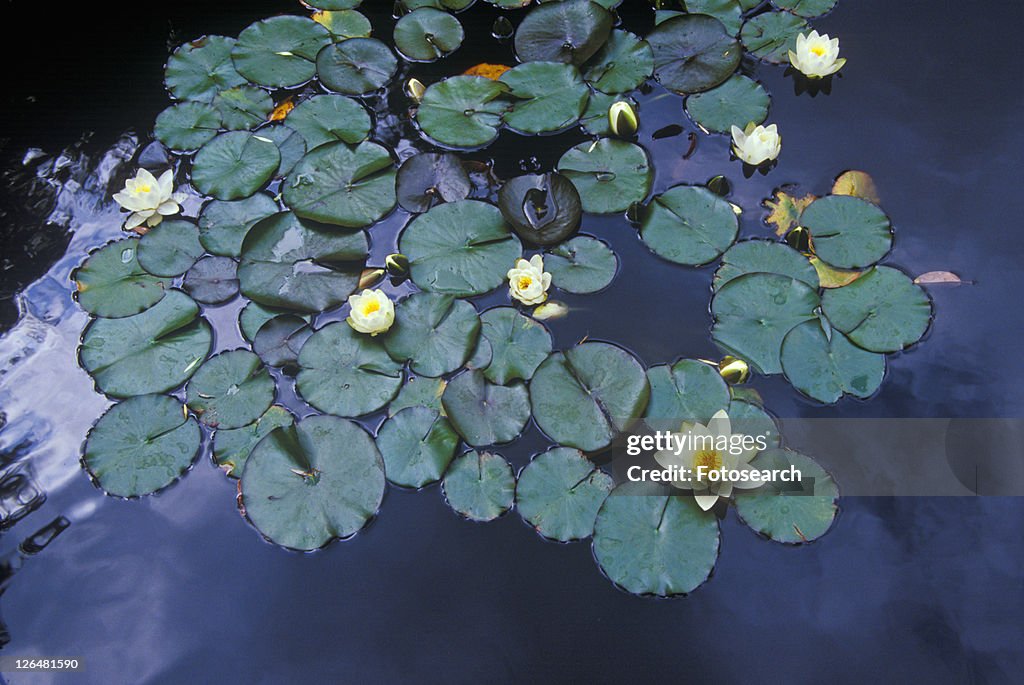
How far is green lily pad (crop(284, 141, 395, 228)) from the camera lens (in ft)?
9.49

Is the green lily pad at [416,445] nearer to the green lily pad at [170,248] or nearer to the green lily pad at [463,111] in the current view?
the green lily pad at [170,248]

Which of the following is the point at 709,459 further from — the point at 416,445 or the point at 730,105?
the point at 730,105

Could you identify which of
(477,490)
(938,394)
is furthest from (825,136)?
(477,490)

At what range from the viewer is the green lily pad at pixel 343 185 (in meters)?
2.89

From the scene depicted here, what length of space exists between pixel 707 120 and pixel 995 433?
66.7 inches

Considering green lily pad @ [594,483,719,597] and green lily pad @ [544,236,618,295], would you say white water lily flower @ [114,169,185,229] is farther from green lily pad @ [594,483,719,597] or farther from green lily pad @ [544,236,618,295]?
green lily pad @ [594,483,719,597]

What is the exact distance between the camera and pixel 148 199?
9.54 feet

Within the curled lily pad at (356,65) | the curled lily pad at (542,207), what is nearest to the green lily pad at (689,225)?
the curled lily pad at (542,207)

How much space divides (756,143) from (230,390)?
2277mm

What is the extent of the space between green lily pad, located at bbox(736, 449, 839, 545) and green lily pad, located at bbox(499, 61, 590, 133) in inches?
68.6

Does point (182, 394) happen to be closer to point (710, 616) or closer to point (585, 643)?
point (585, 643)

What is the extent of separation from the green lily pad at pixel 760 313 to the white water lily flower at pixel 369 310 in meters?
1.20

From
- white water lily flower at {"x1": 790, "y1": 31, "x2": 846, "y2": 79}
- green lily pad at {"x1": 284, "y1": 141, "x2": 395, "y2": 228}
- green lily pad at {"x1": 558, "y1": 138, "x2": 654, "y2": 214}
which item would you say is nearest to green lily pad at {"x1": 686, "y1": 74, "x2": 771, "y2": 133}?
white water lily flower at {"x1": 790, "y1": 31, "x2": 846, "y2": 79}

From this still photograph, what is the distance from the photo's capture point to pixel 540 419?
7.90ft
